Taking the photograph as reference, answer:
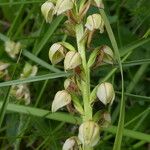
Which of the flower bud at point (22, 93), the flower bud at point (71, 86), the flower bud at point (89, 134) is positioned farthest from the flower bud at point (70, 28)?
→ the flower bud at point (22, 93)

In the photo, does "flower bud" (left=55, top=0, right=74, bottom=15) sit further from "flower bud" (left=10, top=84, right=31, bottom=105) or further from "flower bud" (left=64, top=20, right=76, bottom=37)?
"flower bud" (left=10, top=84, right=31, bottom=105)

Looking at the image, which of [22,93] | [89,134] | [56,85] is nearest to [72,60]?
[89,134]

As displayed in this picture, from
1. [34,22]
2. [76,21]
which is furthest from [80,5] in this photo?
[34,22]

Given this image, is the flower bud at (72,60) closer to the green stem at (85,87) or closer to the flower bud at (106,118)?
the green stem at (85,87)

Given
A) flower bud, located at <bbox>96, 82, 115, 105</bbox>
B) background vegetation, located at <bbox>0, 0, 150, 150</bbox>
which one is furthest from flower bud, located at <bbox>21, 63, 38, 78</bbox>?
flower bud, located at <bbox>96, 82, 115, 105</bbox>

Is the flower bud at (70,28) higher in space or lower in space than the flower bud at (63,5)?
lower

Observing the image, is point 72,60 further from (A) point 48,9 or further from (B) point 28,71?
(B) point 28,71

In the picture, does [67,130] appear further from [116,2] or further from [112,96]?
[112,96]
